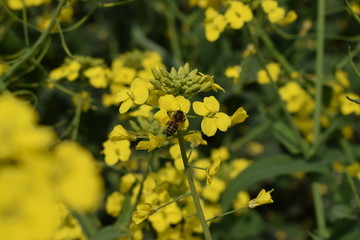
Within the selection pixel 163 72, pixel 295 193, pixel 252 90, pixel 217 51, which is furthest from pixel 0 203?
pixel 295 193

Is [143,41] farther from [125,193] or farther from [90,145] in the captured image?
[125,193]

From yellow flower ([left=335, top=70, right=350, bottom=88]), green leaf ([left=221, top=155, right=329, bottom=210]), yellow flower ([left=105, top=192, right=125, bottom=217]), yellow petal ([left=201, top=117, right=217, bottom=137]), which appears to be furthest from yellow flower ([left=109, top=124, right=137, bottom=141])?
yellow flower ([left=335, top=70, right=350, bottom=88])

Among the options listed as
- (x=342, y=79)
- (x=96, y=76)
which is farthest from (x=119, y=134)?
(x=342, y=79)

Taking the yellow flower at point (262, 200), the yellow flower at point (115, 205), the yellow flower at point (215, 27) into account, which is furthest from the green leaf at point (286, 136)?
the yellow flower at point (262, 200)

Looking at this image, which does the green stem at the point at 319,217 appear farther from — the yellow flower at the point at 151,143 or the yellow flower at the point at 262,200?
the yellow flower at the point at 151,143

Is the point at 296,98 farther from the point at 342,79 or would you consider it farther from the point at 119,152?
the point at 119,152

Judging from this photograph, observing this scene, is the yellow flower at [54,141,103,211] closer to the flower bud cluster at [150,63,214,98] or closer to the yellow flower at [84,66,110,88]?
the flower bud cluster at [150,63,214,98]
